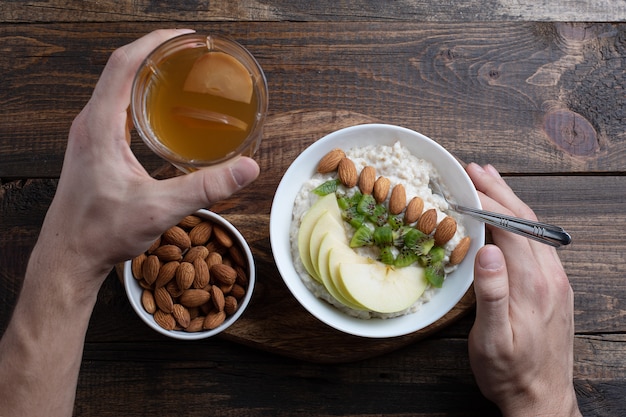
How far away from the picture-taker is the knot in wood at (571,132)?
64.7 inches

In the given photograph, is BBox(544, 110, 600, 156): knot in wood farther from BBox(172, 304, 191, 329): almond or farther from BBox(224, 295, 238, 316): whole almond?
BBox(172, 304, 191, 329): almond

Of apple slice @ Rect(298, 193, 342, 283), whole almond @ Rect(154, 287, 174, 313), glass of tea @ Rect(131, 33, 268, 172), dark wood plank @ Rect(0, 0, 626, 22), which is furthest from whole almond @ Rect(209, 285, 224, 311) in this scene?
dark wood plank @ Rect(0, 0, 626, 22)

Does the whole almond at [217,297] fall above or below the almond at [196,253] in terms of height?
below

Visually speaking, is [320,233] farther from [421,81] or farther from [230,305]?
[421,81]

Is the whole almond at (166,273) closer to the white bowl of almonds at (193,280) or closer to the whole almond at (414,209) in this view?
the white bowl of almonds at (193,280)

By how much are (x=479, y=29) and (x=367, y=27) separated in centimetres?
32

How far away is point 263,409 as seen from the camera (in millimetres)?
1554

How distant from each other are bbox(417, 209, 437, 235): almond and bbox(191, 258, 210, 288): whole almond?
51 cm

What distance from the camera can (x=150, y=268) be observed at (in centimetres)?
138

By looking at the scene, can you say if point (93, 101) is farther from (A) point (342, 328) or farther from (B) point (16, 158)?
(A) point (342, 328)

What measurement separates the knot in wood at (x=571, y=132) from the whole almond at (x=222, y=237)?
928mm

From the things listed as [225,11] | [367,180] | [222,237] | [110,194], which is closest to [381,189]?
[367,180]

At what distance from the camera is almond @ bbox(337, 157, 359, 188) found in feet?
4.56

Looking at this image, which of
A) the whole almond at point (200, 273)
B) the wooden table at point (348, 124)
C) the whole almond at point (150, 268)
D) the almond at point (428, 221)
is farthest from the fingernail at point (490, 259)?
the whole almond at point (150, 268)
